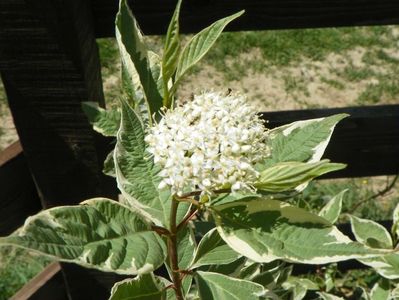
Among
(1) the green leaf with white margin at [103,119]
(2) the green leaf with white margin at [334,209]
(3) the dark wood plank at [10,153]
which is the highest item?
(1) the green leaf with white margin at [103,119]

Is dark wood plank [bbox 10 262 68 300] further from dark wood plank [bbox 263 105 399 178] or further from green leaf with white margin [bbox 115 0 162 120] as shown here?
green leaf with white margin [bbox 115 0 162 120]

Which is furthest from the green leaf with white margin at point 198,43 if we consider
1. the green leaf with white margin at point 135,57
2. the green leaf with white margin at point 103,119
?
the green leaf with white margin at point 103,119

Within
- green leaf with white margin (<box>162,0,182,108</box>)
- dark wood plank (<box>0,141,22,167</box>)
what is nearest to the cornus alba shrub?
green leaf with white margin (<box>162,0,182,108</box>)

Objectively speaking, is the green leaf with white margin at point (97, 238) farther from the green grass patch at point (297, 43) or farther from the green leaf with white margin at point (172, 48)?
the green grass patch at point (297, 43)

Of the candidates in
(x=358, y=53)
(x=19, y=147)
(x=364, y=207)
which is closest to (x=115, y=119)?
(x=19, y=147)

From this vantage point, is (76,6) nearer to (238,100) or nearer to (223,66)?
(238,100)

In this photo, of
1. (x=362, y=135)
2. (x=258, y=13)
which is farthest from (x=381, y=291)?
(x=258, y=13)

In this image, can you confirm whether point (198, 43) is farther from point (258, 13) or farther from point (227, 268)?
point (227, 268)
